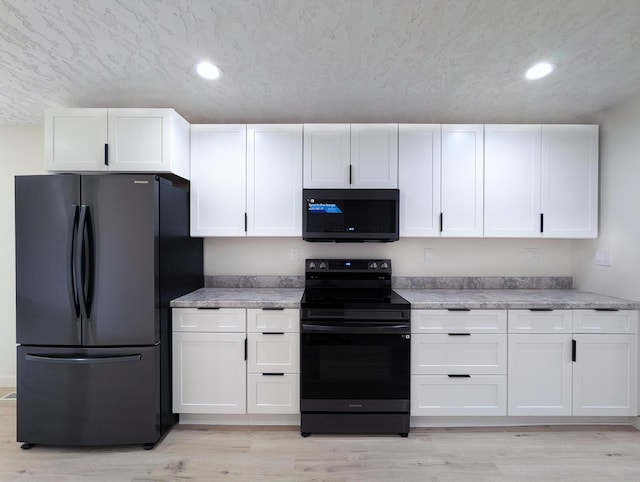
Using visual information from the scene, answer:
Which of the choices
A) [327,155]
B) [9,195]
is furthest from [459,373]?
[9,195]

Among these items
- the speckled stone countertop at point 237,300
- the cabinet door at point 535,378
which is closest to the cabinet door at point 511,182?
the cabinet door at point 535,378

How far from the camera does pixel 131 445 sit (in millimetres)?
2092

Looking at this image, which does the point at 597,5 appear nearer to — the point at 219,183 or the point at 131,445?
the point at 219,183

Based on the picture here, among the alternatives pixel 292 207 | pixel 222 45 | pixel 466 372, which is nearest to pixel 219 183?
pixel 292 207

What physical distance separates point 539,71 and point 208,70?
206 centimetres

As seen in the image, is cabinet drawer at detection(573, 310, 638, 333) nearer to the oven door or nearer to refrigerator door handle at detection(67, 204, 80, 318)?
the oven door

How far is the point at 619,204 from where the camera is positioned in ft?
7.85

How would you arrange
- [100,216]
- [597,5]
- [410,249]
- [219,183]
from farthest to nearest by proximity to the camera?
[410,249], [219,183], [100,216], [597,5]

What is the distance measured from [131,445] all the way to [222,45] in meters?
2.63

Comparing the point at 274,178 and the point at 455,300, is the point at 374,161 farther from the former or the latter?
the point at 455,300

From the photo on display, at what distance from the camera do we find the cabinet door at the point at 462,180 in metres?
2.58

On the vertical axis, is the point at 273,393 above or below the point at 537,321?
below

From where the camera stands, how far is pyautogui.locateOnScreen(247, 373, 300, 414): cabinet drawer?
225cm

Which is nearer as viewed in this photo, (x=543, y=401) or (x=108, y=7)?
(x=108, y=7)
